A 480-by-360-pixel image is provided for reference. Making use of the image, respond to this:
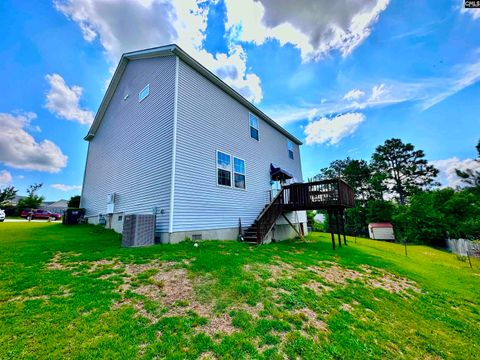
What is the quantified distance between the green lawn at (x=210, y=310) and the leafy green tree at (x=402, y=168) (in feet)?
118

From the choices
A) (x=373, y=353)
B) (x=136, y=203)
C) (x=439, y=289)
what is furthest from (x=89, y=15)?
(x=439, y=289)

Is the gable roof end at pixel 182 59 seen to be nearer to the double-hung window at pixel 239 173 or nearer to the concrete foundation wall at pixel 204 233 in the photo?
the double-hung window at pixel 239 173

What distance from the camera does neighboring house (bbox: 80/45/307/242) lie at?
25.2ft

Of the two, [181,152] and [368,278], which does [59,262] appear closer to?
[181,152]

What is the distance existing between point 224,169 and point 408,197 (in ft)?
126

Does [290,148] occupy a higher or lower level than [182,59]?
lower

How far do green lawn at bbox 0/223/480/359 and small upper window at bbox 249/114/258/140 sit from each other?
8019mm

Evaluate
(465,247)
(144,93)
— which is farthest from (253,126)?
(465,247)

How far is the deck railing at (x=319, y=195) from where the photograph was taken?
9.88m

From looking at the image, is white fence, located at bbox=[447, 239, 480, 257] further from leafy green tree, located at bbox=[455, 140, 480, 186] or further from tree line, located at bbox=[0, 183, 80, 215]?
tree line, located at bbox=[0, 183, 80, 215]

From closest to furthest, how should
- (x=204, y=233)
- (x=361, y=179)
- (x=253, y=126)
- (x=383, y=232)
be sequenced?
(x=204, y=233) → (x=253, y=126) → (x=383, y=232) → (x=361, y=179)

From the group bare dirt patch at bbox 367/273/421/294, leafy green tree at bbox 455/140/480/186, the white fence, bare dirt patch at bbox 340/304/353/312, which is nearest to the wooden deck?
bare dirt patch at bbox 367/273/421/294

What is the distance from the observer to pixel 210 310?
3.35m

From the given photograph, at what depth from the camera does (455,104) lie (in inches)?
526
